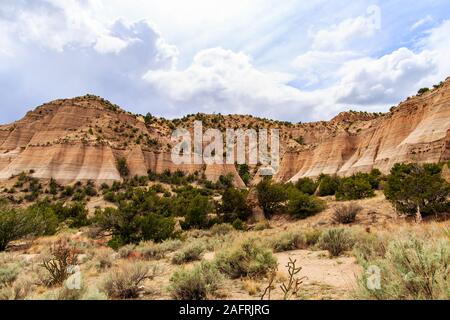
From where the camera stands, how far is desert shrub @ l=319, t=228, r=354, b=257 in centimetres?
1006

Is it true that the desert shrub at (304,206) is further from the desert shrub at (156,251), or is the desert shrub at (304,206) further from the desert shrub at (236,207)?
the desert shrub at (156,251)

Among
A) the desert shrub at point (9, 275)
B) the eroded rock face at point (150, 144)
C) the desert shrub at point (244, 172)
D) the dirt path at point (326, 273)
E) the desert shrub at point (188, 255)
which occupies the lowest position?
the desert shrub at point (188, 255)

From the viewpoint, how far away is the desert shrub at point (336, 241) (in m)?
10.1

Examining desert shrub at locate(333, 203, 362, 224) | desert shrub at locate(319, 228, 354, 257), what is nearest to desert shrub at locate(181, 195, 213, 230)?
desert shrub at locate(333, 203, 362, 224)

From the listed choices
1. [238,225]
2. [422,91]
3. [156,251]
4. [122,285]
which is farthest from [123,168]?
[122,285]

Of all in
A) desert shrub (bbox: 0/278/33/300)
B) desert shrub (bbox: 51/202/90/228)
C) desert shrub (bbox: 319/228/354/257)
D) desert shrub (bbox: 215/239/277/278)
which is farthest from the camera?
desert shrub (bbox: 51/202/90/228)

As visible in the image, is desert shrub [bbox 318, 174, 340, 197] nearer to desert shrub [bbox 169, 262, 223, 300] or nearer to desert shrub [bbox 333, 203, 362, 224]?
desert shrub [bbox 333, 203, 362, 224]

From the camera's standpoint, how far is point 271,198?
26.7 metres

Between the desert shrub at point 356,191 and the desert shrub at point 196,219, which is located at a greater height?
the desert shrub at point 356,191

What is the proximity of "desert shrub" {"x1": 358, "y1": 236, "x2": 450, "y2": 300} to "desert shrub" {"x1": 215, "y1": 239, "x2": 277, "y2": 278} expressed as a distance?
Result: 10.6 ft

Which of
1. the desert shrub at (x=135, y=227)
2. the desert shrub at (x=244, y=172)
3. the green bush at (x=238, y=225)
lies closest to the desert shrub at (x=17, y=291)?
the desert shrub at (x=135, y=227)

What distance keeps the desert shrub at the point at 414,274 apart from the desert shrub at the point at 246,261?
324 centimetres
